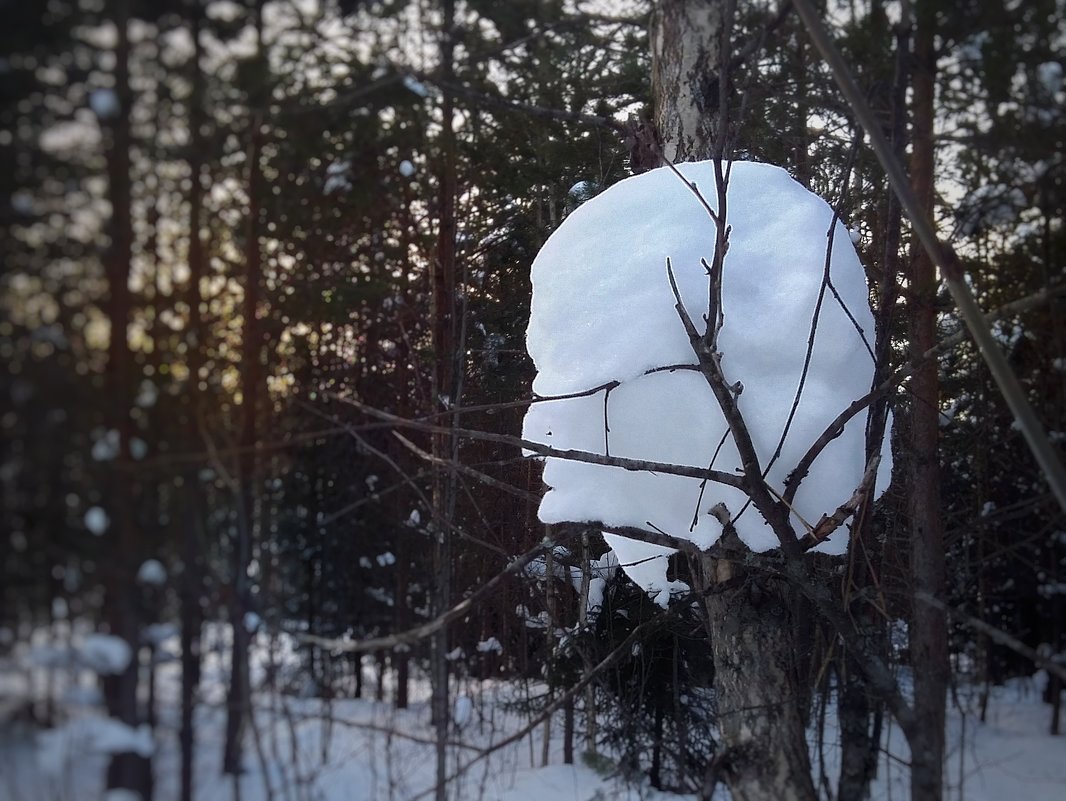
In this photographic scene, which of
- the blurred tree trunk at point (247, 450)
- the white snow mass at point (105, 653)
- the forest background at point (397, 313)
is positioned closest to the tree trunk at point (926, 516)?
the forest background at point (397, 313)

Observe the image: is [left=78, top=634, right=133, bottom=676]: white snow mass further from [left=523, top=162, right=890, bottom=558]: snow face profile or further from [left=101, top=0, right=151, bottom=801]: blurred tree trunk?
[left=523, top=162, right=890, bottom=558]: snow face profile

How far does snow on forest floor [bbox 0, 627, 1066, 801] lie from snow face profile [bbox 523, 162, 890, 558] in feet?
1.03

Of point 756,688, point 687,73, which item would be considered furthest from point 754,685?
point 687,73

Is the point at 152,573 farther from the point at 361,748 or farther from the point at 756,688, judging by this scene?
the point at 756,688

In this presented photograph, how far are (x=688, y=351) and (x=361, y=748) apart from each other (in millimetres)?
544

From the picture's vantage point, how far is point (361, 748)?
0.86 metres

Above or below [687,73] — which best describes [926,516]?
below

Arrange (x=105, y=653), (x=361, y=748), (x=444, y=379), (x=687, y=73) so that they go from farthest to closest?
(x=687, y=73), (x=444, y=379), (x=361, y=748), (x=105, y=653)

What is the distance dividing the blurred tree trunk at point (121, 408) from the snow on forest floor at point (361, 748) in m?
0.02

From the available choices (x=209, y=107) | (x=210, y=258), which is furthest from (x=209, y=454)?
(x=209, y=107)

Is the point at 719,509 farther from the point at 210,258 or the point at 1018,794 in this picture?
the point at 1018,794

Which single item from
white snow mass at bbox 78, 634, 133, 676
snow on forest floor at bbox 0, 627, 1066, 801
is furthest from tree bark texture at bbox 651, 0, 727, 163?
white snow mass at bbox 78, 634, 133, 676

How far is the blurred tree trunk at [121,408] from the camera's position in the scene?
1.74 ft

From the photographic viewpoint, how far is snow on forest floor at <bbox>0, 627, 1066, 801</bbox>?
49cm
